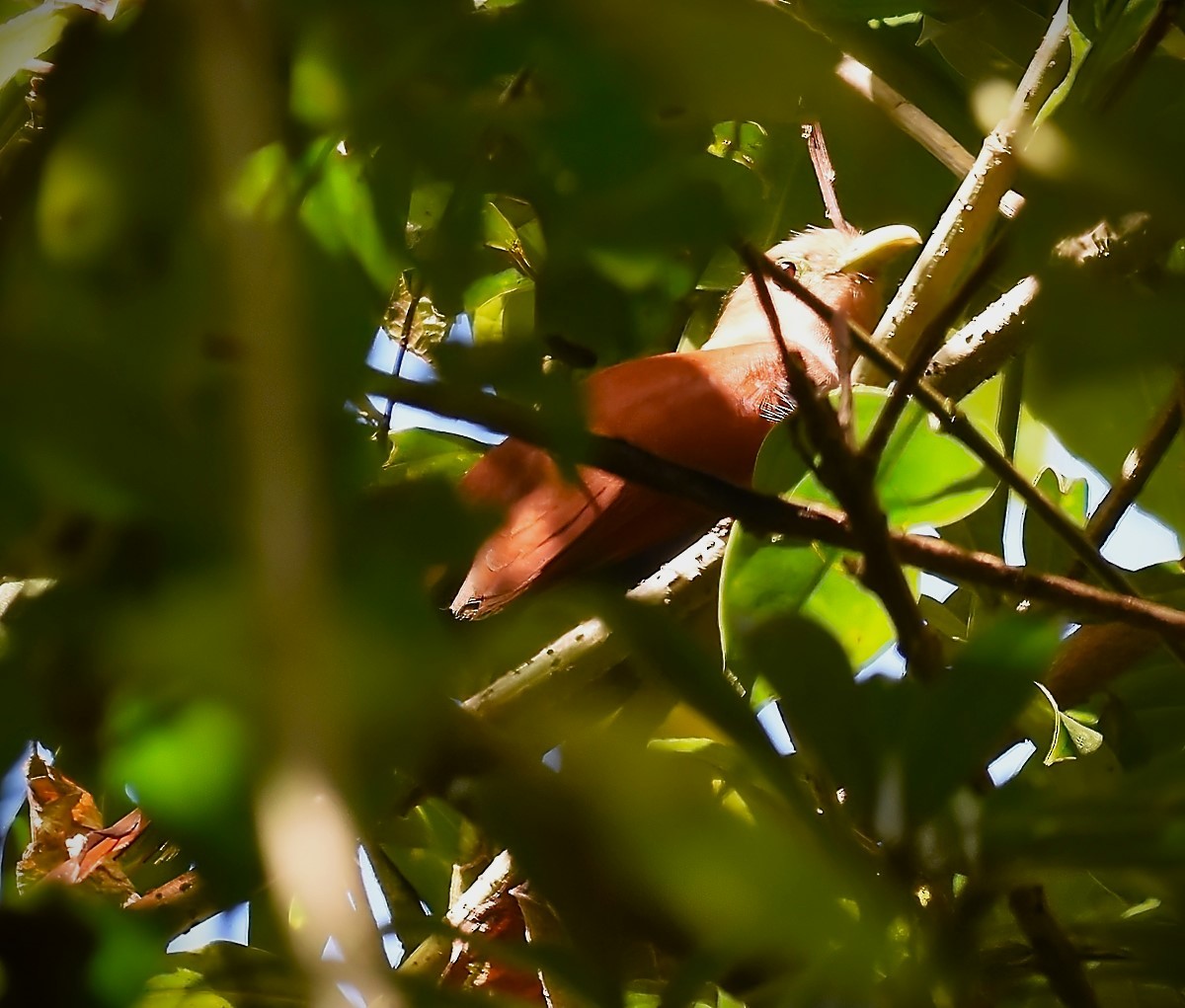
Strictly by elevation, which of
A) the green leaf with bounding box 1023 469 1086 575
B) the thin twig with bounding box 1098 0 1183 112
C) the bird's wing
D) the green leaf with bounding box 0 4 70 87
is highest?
the green leaf with bounding box 0 4 70 87

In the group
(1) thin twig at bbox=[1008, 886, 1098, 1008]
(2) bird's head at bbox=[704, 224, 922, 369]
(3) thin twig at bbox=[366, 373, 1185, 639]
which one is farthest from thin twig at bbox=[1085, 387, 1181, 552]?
(2) bird's head at bbox=[704, 224, 922, 369]

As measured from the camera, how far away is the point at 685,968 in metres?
0.39

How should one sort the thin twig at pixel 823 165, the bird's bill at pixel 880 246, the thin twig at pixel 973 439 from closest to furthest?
the thin twig at pixel 973 439 → the thin twig at pixel 823 165 → the bird's bill at pixel 880 246

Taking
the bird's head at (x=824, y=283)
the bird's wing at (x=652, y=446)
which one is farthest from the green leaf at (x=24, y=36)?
the bird's head at (x=824, y=283)

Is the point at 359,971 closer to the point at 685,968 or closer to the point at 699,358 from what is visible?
the point at 685,968

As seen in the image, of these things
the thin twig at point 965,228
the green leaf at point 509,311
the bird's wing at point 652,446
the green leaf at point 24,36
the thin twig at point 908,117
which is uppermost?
the green leaf at point 24,36

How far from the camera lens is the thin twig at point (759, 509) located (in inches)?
18.6

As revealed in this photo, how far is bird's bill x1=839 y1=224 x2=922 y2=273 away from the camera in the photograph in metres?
1.79

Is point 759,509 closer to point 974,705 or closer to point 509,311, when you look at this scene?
point 974,705

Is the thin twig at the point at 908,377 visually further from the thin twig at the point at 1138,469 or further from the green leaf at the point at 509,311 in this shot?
the green leaf at the point at 509,311

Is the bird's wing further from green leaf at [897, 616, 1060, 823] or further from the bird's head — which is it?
green leaf at [897, 616, 1060, 823]

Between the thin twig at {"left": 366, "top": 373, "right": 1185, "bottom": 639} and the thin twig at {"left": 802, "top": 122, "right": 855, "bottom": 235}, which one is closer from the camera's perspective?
the thin twig at {"left": 366, "top": 373, "right": 1185, "bottom": 639}

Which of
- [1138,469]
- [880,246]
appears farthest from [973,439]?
[880,246]

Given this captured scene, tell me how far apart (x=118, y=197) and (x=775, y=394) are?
4.72 ft
